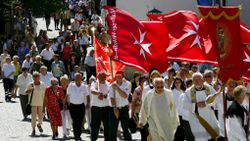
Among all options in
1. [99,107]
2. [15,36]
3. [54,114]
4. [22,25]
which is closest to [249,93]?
[99,107]

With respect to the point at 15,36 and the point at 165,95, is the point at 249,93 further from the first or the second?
the point at 15,36

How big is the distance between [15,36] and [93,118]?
21077 millimetres

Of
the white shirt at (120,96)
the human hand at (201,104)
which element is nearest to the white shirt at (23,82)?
the white shirt at (120,96)

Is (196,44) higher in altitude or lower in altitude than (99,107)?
higher

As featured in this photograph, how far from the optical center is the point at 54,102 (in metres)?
23.9

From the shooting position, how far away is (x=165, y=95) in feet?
57.4

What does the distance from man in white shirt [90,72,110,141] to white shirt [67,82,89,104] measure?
103 centimetres

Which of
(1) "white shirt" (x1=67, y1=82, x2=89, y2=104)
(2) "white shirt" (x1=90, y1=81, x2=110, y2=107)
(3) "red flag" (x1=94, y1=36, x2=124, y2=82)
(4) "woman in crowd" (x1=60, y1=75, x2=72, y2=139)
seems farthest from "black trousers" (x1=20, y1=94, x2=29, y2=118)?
(2) "white shirt" (x1=90, y1=81, x2=110, y2=107)

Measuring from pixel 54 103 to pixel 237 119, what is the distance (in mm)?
9093

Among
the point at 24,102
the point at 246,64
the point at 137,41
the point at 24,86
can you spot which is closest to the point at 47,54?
the point at 24,86

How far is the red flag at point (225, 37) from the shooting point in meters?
16.2

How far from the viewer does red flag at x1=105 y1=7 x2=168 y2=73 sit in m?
19.8

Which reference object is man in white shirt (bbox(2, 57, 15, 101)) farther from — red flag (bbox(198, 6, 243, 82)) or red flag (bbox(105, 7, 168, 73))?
red flag (bbox(198, 6, 243, 82))

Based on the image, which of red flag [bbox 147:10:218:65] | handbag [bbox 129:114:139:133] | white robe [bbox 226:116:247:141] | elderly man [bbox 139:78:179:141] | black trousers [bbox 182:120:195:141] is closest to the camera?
white robe [bbox 226:116:247:141]
